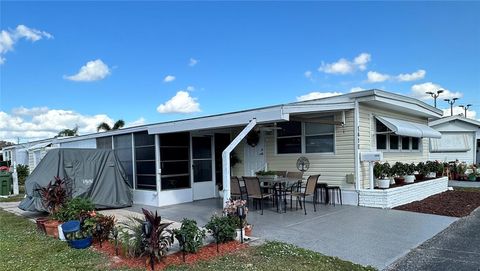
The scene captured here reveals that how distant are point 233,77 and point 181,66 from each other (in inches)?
108

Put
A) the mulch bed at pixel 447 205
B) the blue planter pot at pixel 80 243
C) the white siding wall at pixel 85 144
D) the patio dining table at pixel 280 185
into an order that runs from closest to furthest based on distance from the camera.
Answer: the blue planter pot at pixel 80 243 → the mulch bed at pixel 447 205 → the patio dining table at pixel 280 185 → the white siding wall at pixel 85 144

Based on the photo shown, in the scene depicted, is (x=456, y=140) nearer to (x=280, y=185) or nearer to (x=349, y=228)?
(x=280, y=185)

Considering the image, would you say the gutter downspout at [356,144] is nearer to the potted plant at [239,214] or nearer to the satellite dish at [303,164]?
the satellite dish at [303,164]

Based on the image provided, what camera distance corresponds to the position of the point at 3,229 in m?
7.39

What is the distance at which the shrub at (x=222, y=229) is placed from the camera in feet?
17.4

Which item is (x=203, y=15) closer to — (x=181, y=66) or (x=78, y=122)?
(x=181, y=66)

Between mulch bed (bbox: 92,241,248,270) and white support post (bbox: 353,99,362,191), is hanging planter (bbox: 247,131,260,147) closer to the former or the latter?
white support post (bbox: 353,99,362,191)

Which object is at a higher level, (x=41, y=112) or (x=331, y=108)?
(x=41, y=112)

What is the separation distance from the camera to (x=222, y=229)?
5.32m

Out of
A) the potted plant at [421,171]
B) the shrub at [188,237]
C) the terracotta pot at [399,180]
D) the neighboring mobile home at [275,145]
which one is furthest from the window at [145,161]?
the potted plant at [421,171]

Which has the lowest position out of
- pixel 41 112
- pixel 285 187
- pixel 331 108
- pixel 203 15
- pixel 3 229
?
pixel 3 229

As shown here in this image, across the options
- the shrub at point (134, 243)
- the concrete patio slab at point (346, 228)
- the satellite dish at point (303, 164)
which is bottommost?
the concrete patio slab at point (346, 228)

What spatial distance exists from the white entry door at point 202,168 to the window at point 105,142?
135 inches

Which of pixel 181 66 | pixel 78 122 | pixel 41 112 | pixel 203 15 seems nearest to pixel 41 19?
pixel 203 15
